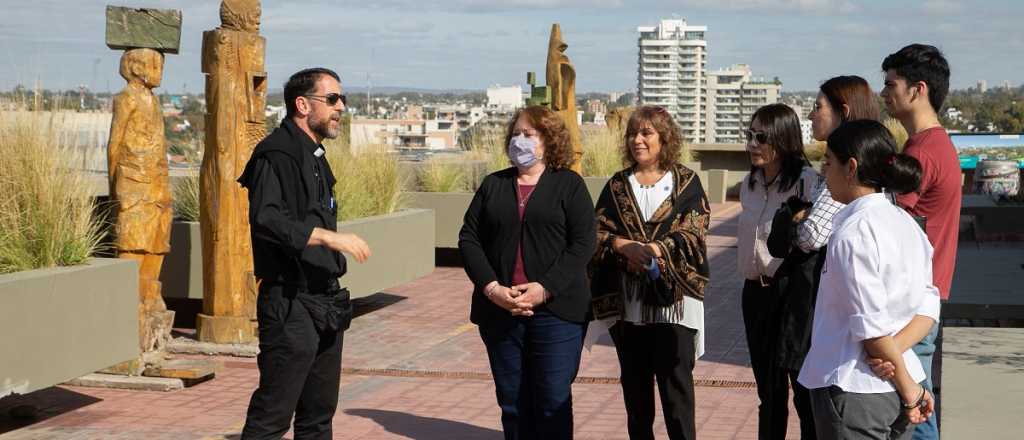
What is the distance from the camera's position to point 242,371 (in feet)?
29.9

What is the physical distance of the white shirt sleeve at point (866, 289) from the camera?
12.4 feet

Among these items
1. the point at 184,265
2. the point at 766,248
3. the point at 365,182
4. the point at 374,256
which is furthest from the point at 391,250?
the point at 766,248

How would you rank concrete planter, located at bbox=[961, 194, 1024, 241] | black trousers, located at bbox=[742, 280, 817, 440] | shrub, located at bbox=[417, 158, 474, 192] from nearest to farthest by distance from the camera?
black trousers, located at bbox=[742, 280, 817, 440] → shrub, located at bbox=[417, 158, 474, 192] → concrete planter, located at bbox=[961, 194, 1024, 241]

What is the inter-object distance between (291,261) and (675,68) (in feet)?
499

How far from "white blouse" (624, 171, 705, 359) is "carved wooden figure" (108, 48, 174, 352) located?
13.7 feet

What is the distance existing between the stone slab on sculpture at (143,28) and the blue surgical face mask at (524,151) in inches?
164

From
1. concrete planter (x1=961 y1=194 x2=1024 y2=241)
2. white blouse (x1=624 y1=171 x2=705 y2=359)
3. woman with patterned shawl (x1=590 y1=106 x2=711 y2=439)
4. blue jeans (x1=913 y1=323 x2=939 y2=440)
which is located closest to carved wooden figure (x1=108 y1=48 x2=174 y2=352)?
woman with patterned shawl (x1=590 y1=106 x2=711 y2=439)

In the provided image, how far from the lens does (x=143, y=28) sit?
29.5 feet

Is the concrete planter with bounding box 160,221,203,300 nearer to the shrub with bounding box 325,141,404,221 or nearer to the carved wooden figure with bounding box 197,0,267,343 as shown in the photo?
the carved wooden figure with bounding box 197,0,267,343

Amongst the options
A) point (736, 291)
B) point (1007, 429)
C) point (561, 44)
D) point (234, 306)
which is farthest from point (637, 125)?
point (561, 44)

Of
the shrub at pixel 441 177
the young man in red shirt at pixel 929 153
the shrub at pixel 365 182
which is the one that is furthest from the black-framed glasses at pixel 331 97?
the shrub at pixel 441 177

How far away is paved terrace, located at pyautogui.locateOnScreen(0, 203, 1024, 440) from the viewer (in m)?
7.26

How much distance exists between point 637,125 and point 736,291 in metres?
7.57

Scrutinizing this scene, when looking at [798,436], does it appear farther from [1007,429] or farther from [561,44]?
[561,44]
